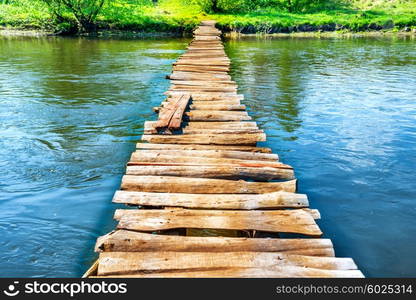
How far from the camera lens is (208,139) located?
723cm

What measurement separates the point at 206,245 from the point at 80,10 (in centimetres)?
3217

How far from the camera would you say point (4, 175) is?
7.29 metres

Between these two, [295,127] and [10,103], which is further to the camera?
[10,103]

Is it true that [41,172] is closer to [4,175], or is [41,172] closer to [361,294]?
[4,175]

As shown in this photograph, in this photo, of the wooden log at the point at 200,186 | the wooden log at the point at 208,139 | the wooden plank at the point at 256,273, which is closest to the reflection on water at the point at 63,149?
the wooden log at the point at 200,186

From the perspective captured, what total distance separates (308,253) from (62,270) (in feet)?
9.51

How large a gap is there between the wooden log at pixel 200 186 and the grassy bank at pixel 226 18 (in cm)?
2974

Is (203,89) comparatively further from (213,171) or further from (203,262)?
(203,262)

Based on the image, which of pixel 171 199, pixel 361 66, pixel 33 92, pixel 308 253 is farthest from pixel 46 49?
pixel 308 253

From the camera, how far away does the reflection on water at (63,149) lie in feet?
17.4

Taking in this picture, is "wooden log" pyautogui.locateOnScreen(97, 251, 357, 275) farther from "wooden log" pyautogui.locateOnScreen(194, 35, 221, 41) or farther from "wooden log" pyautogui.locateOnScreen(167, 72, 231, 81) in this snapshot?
"wooden log" pyautogui.locateOnScreen(194, 35, 221, 41)

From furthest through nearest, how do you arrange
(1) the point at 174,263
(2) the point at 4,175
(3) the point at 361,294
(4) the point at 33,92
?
1. (4) the point at 33,92
2. (2) the point at 4,175
3. (1) the point at 174,263
4. (3) the point at 361,294

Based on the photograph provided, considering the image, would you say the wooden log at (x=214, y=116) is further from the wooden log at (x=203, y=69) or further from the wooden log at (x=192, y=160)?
the wooden log at (x=203, y=69)

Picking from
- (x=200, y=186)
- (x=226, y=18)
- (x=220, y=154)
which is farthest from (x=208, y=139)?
(x=226, y=18)
